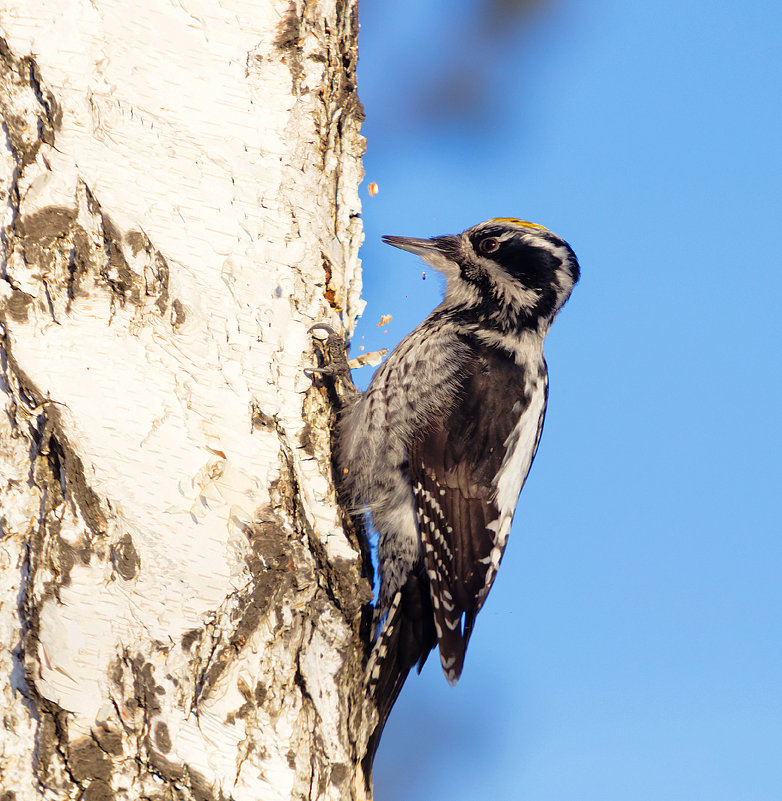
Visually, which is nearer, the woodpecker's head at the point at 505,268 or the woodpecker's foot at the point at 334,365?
the woodpecker's foot at the point at 334,365

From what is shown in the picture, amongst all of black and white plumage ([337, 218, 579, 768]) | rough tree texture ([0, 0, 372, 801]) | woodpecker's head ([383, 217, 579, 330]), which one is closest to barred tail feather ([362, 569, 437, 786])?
black and white plumage ([337, 218, 579, 768])

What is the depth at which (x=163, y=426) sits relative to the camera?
1.79 metres

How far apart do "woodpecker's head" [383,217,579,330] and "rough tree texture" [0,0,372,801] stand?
1260 mm

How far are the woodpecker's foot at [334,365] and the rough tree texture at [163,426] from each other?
0.10 metres

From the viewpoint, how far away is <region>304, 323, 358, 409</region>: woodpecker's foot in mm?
2301

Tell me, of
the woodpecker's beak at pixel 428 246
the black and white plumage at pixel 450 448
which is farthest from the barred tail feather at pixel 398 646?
the woodpecker's beak at pixel 428 246

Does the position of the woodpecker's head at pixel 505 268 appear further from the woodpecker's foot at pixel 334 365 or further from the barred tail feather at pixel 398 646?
the barred tail feather at pixel 398 646

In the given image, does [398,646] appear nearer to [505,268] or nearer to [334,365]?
[334,365]

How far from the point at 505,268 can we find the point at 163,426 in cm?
191

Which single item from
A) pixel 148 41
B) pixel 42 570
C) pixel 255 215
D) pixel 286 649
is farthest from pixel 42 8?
pixel 286 649

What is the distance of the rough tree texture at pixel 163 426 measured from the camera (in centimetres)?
162

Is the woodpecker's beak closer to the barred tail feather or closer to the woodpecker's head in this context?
the woodpecker's head

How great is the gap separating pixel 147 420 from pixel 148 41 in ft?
2.78

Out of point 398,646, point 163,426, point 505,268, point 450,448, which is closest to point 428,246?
point 505,268
